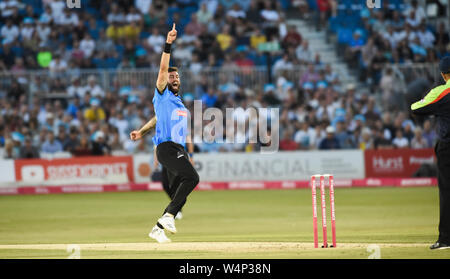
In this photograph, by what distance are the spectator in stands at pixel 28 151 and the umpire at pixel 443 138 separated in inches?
669

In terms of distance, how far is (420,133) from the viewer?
25641mm

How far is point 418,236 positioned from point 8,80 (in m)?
18.4

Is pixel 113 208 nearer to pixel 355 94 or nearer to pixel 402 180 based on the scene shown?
pixel 402 180

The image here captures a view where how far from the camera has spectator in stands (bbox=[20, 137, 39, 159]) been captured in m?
25.3

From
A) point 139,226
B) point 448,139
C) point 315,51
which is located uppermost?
point 315,51

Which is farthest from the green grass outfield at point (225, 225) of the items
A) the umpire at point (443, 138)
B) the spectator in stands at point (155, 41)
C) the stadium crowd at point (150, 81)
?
the spectator in stands at point (155, 41)

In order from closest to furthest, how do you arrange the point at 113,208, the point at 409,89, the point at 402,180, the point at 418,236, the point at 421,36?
the point at 418,236, the point at 113,208, the point at 402,180, the point at 409,89, the point at 421,36

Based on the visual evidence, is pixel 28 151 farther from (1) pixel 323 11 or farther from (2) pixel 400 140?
(1) pixel 323 11

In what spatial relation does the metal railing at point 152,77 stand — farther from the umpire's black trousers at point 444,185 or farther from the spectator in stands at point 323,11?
the umpire's black trousers at point 444,185

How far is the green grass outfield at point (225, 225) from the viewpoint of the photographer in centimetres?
1100

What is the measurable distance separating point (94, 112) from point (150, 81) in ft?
7.45

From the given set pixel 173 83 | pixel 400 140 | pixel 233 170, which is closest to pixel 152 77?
pixel 233 170

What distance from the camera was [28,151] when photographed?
25344 millimetres
